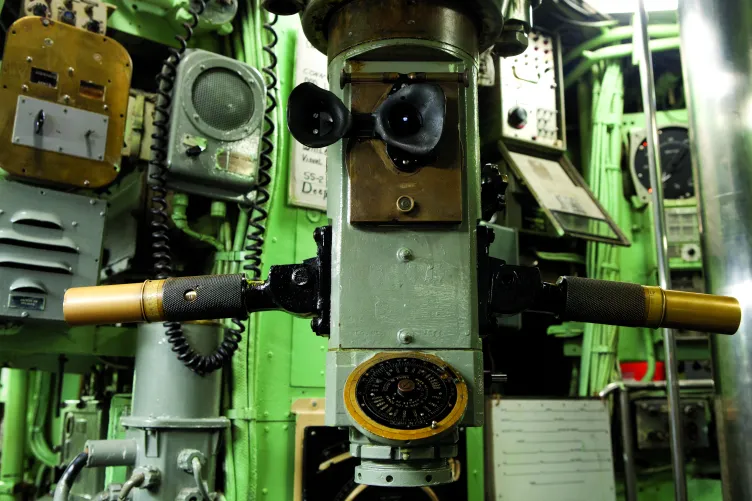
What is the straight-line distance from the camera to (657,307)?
3.85ft

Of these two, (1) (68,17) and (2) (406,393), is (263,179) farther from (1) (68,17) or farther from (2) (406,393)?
(2) (406,393)

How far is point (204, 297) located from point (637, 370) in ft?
11.5

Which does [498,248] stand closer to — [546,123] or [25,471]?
Answer: [546,123]

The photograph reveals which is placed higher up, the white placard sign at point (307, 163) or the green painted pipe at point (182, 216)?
the white placard sign at point (307, 163)

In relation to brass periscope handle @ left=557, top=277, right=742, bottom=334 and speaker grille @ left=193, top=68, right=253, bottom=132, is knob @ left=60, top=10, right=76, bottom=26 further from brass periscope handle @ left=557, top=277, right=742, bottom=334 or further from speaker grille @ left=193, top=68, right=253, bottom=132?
brass periscope handle @ left=557, top=277, right=742, bottom=334

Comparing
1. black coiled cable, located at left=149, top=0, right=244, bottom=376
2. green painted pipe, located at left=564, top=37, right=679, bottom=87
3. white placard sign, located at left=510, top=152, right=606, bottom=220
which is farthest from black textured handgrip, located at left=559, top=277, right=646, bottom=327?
green painted pipe, located at left=564, top=37, right=679, bottom=87

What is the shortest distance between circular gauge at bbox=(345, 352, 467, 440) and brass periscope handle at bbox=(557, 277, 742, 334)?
0.28 meters

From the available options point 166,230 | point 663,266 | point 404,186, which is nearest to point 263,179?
point 166,230

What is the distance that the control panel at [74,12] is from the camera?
2443mm

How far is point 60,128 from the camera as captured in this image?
2.33 m

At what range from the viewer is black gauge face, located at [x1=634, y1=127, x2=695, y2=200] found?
408 cm

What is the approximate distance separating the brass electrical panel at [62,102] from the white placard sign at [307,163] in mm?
742

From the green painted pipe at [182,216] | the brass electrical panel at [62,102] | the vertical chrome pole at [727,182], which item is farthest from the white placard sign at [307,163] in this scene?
the vertical chrome pole at [727,182]

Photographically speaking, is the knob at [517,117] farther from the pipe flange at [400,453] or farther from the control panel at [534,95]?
the pipe flange at [400,453]
